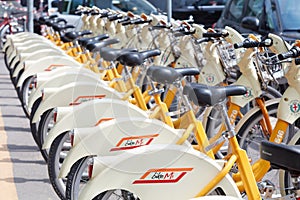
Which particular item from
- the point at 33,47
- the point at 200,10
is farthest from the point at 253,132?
the point at 200,10

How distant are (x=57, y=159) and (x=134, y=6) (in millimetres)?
8175

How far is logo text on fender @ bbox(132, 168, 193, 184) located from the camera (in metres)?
3.60

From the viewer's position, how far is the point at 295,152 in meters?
→ 2.83

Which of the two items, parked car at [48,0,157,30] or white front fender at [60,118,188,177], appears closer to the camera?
white front fender at [60,118,188,177]

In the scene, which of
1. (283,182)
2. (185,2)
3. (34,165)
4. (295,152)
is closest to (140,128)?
(283,182)

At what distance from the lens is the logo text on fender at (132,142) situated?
13.8ft

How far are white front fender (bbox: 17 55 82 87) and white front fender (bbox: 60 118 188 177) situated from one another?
2538mm

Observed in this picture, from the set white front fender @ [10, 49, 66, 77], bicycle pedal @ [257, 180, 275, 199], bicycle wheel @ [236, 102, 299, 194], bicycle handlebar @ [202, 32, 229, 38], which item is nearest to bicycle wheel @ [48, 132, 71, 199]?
bicycle wheel @ [236, 102, 299, 194]

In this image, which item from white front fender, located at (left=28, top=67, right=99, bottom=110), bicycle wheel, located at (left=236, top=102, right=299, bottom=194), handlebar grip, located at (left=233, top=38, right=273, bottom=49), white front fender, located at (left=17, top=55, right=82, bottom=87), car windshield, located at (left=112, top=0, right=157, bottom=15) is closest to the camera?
handlebar grip, located at (left=233, top=38, right=273, bottom=49)

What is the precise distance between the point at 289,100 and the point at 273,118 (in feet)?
2.11

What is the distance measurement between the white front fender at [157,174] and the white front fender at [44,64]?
323cm

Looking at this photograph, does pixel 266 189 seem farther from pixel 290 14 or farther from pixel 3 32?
pixel 3 32

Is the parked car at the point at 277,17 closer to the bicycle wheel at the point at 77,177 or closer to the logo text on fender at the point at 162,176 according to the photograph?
the bicycle wheel at the point at 77,177

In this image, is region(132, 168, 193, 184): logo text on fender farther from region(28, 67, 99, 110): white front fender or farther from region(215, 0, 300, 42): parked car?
region(215, 0, 300, 42): parked car
